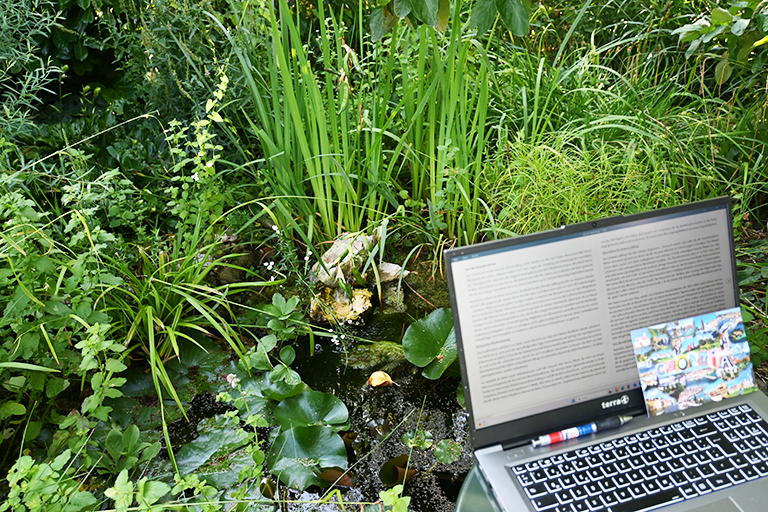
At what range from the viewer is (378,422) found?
147 cm

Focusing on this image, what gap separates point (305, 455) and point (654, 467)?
83 centimetres

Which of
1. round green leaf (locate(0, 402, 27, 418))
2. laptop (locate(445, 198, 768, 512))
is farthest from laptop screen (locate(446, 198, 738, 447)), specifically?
round green leaf (locate(0, 402, 27, 418))

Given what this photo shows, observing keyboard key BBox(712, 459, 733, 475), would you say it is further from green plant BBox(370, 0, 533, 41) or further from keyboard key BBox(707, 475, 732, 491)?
green plant BBox(370, 0, 533, 41)

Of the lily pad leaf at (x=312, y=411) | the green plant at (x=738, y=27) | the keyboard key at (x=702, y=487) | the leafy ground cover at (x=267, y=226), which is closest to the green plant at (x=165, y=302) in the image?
the leafy ground cover at (x=267, y=226)

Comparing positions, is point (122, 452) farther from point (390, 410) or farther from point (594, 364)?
point (594, 364)

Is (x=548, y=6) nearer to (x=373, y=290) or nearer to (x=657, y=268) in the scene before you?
(x=373, y=290)

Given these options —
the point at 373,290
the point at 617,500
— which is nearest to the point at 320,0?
the point at 373,290

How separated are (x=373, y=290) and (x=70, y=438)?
3.50 feet

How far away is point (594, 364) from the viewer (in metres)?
1.02

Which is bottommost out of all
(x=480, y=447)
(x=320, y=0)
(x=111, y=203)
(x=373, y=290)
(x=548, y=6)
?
(x=373, y=290)

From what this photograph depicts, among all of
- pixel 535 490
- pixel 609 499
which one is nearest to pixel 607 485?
pixel 609 499

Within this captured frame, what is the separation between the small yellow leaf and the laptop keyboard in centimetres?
69

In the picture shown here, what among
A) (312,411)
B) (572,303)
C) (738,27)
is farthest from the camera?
(738,27)

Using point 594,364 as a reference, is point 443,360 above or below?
below
